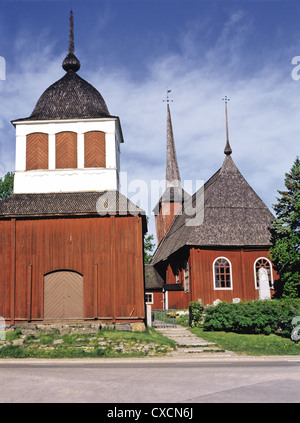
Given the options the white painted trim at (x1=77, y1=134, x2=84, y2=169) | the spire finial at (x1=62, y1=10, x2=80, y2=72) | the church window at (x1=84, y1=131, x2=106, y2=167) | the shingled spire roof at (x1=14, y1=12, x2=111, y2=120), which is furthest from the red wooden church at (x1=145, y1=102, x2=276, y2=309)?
the spire finial at (x1=62, y1=10, x2=80, y2=72)

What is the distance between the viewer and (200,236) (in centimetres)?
3098

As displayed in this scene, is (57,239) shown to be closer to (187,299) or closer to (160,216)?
(187,299)

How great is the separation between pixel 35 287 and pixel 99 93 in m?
11.6

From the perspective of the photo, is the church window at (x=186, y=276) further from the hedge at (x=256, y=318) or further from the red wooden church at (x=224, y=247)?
the hedge at (x=256, y=318)

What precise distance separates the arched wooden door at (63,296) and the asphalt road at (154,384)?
6.01 m

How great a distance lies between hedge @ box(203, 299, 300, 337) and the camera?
20.4 meters

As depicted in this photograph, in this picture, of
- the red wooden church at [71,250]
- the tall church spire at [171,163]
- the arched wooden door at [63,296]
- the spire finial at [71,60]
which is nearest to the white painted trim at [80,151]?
the red wooden church at [71,250]

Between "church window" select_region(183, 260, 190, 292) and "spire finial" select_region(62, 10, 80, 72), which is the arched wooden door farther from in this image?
"church window" select_region(183, 260, 190, 292)

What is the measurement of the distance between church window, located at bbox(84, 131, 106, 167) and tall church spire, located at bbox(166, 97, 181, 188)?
3426 cm

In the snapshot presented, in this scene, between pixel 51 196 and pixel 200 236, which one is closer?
pixel 51 196

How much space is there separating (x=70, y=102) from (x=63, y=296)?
1030 centimetres

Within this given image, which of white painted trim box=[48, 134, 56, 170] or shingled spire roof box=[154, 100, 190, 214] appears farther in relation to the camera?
shingled spire roof box=[154, 100, 190, 214]
